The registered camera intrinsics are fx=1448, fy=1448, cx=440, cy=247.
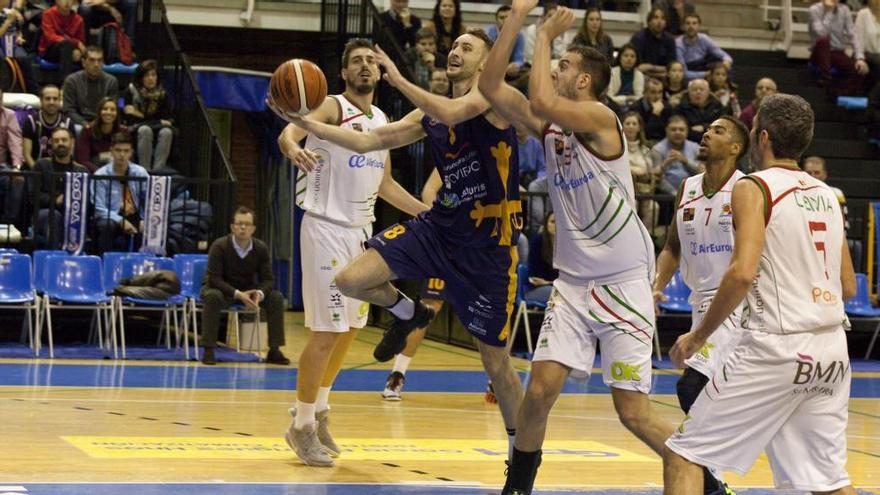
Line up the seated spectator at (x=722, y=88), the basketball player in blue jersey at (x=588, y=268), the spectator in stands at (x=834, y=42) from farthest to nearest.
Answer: the spectator in stands at (x=834, y=42) < the seated spectator at (x=722, y=88) < the basketball player in blue jersey at (x=588, y=268)

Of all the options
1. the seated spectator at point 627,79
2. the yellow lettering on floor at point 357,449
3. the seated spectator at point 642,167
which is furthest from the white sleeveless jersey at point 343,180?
the seated spectator at point 627,79

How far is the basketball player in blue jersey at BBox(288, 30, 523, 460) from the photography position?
6789 millimetres

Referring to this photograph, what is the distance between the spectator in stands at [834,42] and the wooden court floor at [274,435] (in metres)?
6.87

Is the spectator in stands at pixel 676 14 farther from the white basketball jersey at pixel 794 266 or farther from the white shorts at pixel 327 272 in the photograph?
the white basketball jersey at pixel 794 266

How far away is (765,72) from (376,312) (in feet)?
20.4

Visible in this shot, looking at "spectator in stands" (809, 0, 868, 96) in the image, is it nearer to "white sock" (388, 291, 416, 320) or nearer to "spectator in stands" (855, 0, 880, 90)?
"spectator in stands" (855, 0, 880, 90)

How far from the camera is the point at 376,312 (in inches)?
678

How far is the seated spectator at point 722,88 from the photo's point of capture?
16875mm

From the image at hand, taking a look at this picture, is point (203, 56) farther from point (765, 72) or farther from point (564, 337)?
point (564, 337)

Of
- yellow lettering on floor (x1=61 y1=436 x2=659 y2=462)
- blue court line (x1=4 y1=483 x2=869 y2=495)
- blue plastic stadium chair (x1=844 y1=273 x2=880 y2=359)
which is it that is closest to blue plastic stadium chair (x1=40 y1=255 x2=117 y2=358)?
yellow lettering on floor (x1=61 y1=436 x2=659 y2=462)

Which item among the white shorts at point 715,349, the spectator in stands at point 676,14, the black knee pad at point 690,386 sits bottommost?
the black knee pad at point 690,386

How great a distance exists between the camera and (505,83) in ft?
20.2

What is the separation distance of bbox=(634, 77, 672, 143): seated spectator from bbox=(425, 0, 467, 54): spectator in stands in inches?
90.3

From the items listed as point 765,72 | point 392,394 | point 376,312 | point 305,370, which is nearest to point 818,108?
point 765,72
